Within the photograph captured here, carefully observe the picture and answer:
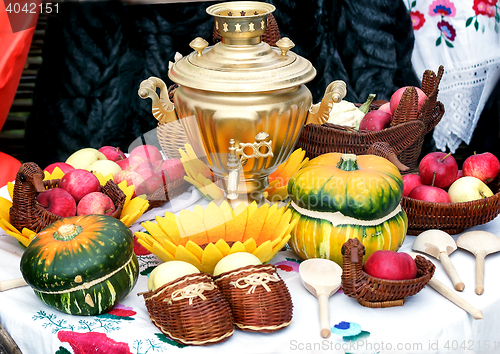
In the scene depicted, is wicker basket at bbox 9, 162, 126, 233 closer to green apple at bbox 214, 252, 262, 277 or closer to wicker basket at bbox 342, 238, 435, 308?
green apple at bbox 214, 252, 262, 277

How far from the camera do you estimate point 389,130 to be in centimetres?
162

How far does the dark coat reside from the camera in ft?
8.12

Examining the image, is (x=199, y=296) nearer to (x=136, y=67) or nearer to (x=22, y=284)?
(x=22, y=284)

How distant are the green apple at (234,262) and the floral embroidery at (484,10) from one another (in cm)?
200

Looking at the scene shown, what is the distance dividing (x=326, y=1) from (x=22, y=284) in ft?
6.64

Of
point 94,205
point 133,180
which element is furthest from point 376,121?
point 94,205

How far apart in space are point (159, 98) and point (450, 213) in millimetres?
848

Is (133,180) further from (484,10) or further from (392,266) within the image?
(484,10)

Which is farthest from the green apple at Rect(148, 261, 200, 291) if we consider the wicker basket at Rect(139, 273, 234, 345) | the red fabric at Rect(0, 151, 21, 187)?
the red fabric at Rect(0, 151, 21, 187)

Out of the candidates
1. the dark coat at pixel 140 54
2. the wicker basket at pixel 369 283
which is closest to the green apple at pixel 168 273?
the wicker basket at pixel 369 283

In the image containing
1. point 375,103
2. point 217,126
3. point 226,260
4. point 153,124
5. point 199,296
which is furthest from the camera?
point 153,124

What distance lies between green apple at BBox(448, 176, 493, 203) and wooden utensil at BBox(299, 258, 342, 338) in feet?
1.49

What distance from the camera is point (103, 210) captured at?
1.32m

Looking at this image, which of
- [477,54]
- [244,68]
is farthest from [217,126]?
[477,54]
